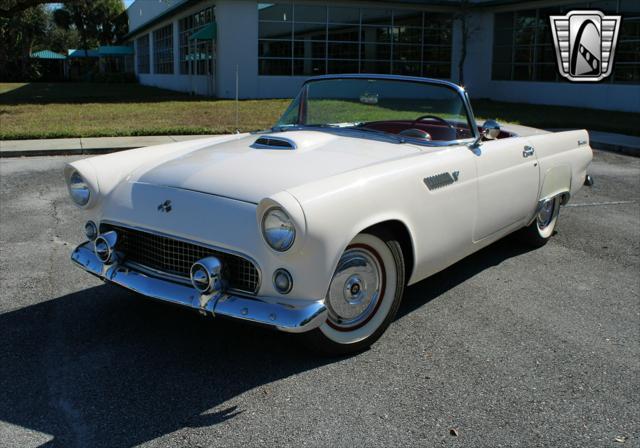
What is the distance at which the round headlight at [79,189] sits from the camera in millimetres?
3809

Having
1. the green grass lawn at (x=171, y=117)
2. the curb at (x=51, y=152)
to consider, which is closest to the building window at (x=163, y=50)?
the green grass lawn at (x=171, y=117)

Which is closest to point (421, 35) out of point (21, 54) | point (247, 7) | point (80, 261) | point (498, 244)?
point (247, 7)

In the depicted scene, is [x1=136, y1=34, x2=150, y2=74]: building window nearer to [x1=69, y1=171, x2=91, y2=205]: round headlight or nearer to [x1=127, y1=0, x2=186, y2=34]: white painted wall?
[x1=127, y1=0, x2=186, y2=34]: white painted wall

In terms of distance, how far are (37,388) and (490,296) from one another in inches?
112

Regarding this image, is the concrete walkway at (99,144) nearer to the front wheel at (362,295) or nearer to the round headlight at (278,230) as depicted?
the front wheel at (362,295)

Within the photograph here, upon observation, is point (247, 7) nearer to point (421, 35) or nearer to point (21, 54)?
point (421, 35)

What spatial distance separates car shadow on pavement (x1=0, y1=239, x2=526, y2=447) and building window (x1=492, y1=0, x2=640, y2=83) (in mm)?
19587

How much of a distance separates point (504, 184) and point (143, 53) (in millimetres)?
44894

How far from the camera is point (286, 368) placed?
334cm

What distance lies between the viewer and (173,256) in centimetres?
339

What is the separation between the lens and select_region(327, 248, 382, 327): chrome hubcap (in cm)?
328

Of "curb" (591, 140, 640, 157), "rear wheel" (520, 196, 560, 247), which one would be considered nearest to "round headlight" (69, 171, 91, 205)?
"rear wheel" (520, 196, 560, 247)

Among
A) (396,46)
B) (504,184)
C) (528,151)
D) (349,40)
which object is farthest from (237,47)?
(504,184)

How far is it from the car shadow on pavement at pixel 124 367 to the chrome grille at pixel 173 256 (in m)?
0.30
